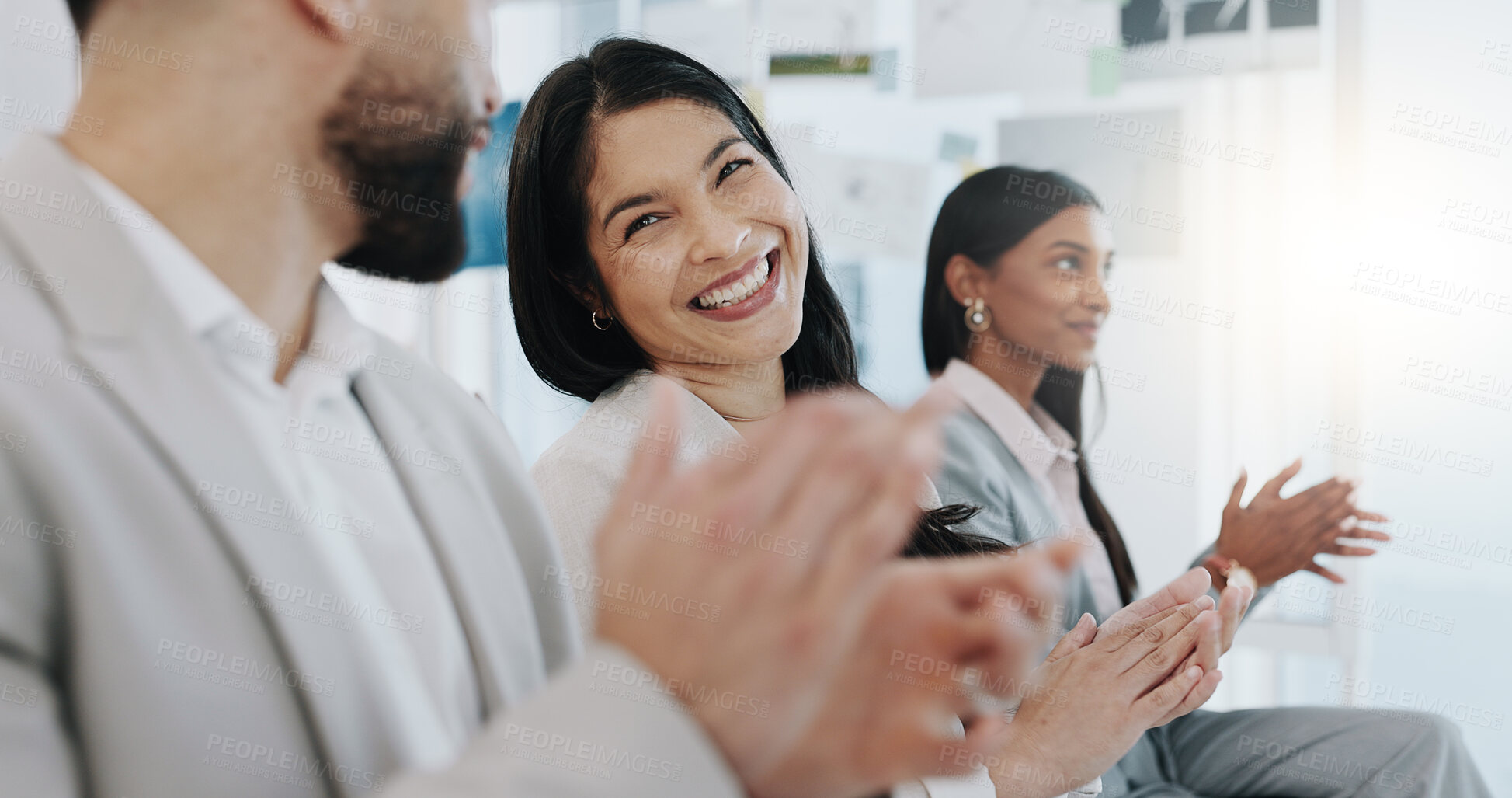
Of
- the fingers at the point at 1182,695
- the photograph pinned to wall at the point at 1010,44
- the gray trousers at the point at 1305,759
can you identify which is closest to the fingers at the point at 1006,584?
the fingers at the point at 1182,695

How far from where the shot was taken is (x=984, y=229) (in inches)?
72.8

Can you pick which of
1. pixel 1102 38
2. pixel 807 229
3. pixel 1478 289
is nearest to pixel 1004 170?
pixel 807 229

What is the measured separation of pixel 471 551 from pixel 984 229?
4.80ft

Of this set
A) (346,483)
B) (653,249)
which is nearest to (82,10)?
(346,483)

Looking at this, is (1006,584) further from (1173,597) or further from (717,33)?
(717,33)

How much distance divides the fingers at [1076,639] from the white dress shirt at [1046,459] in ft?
1.44

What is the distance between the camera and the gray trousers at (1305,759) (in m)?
1.49

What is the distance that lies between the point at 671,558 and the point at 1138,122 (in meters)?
2.39

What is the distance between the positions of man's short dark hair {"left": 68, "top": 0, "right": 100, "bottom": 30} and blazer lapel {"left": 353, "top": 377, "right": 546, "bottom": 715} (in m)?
0.23

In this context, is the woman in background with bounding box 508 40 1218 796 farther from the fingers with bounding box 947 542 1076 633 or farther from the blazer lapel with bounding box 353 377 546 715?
the fingers with bounding box 947 542 1076 633

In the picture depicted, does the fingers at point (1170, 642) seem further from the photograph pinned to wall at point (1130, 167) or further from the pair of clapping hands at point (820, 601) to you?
the photograph pinned to wall at point (1130, 167)

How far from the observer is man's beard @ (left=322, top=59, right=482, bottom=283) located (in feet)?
1.71

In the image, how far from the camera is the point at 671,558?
0.39 meters

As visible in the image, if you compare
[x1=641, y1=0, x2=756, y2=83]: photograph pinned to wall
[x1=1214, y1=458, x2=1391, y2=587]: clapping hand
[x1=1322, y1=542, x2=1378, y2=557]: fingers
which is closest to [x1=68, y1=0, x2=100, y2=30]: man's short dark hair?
[x1=1214, y1=458, x2=1391, y2=587]: clapping hand
